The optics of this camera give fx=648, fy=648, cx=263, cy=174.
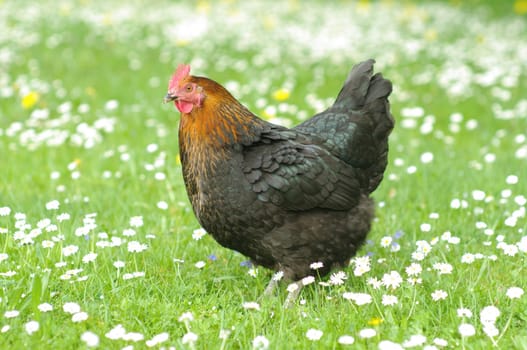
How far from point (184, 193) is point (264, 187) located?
6.37 ft

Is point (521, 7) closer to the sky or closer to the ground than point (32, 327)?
closer to the sky

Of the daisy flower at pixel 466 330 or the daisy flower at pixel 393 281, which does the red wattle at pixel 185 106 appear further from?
the daisy flower at pixel 466 330

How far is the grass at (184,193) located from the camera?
3.44 metres

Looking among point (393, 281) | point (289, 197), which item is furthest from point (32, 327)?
point (393, 281)

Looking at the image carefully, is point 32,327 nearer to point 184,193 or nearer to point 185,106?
point 185,106

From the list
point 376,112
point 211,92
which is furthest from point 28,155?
point 376,112

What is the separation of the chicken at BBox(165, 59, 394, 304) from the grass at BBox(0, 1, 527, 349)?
29 cm

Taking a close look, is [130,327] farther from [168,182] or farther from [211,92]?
[168,182]

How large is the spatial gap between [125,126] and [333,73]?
13.6 ft

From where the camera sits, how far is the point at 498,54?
11625 mm

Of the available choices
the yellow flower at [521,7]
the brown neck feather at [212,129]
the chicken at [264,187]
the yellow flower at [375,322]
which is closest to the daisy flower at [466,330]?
the yellow flower at [375,322]

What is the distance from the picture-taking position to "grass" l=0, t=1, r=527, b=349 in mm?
3439

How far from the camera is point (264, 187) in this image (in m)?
3.87

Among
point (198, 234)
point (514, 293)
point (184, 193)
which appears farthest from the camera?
point (184, 193)
